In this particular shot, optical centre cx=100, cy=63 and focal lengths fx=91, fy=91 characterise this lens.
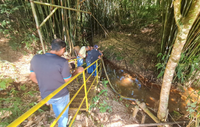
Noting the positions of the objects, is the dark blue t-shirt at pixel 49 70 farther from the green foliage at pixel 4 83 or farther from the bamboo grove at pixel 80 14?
the bamboo grove at pixel 80 14

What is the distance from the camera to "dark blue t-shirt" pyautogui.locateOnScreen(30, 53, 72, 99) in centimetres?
126

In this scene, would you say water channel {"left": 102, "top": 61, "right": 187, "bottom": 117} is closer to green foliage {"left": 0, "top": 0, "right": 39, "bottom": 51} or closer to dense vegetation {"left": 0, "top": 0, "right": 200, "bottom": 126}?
dense vegetation {"left": 0, "top": 0, "right": 200, "bottom": 126}

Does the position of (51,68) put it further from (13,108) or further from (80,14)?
(80,14)

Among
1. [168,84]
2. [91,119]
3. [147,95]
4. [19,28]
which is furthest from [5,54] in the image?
[147,95]

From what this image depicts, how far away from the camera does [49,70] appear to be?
1.27 metres

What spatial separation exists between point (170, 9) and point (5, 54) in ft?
21.3

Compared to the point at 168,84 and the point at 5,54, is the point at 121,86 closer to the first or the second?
the point at 168,84

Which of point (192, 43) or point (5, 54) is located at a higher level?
point (192, 43)

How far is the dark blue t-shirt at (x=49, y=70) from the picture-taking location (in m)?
1.26

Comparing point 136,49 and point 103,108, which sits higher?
point 136,49

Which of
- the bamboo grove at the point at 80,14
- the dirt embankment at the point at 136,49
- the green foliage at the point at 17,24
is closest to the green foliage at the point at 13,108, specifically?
the bamboo grove at the point at 80,14

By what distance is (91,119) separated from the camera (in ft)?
7.55

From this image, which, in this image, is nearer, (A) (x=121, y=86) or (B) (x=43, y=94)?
(B) (x=43, y=94)

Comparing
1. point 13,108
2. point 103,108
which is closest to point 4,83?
point 13,108
